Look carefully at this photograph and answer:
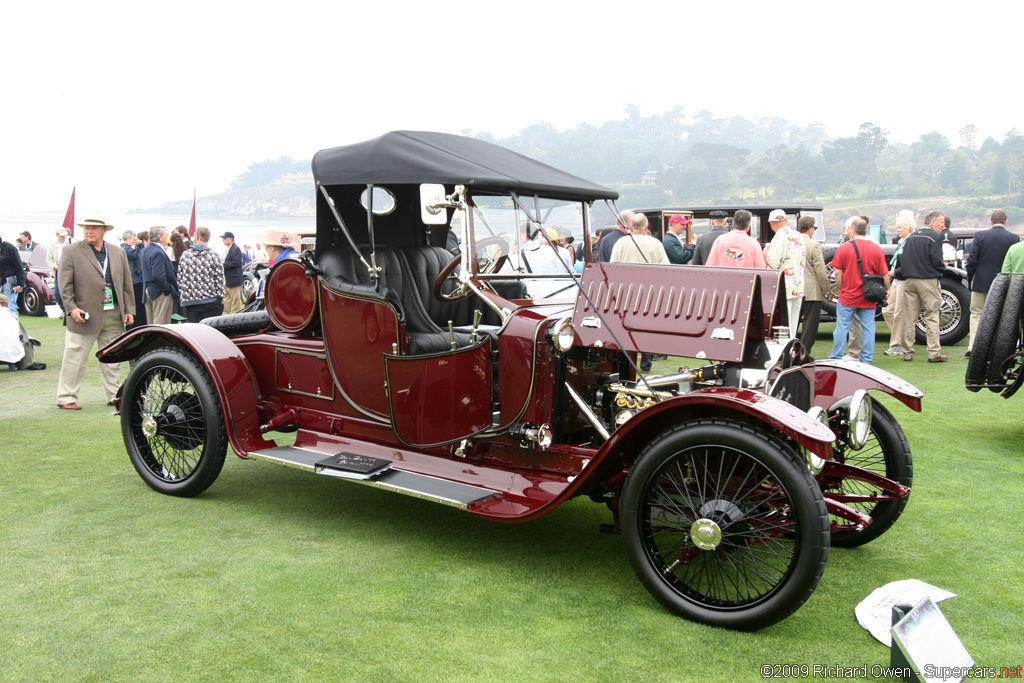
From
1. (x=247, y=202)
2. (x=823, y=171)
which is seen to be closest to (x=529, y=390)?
(x=247, y=202)

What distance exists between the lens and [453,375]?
152 inches

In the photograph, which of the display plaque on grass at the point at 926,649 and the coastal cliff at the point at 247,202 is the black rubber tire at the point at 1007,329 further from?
the coastal cliff at the point at 247,202

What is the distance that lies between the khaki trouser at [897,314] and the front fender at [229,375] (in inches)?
309

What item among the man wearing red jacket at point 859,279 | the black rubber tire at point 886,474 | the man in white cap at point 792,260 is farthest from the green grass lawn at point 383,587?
the man wearing red jacket at point 859,279

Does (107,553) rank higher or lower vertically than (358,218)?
lower

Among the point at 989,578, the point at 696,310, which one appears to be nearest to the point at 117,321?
the point at 696,310

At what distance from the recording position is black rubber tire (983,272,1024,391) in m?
5.35

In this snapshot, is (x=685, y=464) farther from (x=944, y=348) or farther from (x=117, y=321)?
(x=944, y=348)

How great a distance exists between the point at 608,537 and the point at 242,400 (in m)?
2.19

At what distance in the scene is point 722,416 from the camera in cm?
307

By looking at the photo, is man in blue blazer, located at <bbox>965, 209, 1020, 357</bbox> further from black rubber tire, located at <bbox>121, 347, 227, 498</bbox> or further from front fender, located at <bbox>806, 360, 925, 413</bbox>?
black rubber tire, located at <bbox>121, 347, 227, 498</bbox>

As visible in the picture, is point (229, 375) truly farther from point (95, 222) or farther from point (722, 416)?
point (95, 222)

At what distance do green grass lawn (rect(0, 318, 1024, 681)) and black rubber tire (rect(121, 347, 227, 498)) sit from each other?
0.16m

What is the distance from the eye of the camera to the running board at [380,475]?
3.61 m
